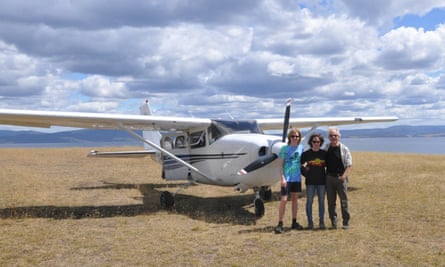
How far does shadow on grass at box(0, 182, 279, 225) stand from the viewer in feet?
31.7

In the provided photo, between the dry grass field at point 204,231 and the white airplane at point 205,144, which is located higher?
the white airplane at point 205,144

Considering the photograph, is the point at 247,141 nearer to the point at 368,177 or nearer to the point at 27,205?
the point at 27,205

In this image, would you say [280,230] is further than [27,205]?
No

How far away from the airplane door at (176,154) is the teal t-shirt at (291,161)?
15.1 feet

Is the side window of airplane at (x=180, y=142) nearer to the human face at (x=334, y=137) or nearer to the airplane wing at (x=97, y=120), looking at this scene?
the airplane wing at (x=97, y=120)

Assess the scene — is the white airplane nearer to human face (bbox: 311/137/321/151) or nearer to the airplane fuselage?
the airplane fuselage

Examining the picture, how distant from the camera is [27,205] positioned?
441 inches

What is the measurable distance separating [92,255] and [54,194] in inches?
310

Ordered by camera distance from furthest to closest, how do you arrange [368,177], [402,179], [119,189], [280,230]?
1. [368,177]
2. [402,179]
3. [119,189]
4. [280,230]

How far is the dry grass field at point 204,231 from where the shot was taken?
611 cm

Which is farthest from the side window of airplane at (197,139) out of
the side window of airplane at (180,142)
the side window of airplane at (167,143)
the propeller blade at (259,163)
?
the propeller blade at (259,163)

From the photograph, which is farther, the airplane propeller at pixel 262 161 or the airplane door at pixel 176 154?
the airplane door at pixel 176 154

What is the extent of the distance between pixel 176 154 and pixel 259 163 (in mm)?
4157

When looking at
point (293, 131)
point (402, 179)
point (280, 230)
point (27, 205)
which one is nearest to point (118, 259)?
point (280, 230)
